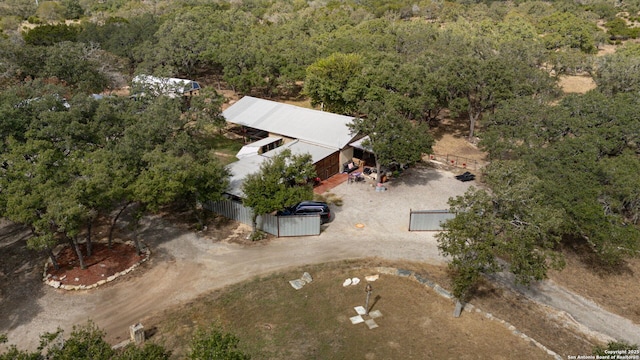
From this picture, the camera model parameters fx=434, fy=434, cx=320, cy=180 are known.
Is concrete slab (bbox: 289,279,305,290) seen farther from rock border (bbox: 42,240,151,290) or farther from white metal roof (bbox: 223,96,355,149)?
white metal roof (bbox: 223,96,355,149)

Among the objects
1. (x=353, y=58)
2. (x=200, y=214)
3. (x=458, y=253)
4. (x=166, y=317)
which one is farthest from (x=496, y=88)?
(x=166, y=317)

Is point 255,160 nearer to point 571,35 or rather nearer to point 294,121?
point 294,121

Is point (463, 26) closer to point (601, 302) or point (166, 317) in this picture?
point (601, 302)

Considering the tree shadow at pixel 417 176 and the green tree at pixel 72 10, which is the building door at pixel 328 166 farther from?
the green tree at pixel 72 10

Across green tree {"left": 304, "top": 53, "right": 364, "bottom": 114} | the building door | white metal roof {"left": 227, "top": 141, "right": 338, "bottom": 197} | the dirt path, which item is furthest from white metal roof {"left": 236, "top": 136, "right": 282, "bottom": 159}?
the dirt path

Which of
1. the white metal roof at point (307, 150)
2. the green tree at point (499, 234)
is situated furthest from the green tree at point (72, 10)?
the green tree at point (499, 234)

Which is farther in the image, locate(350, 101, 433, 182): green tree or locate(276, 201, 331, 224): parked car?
locate(350, 101, 433, 182): green tree
